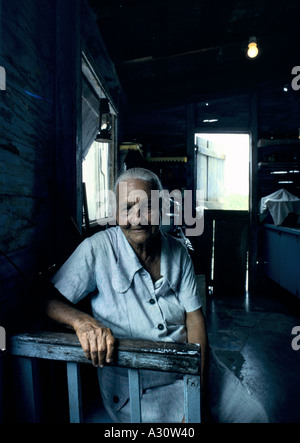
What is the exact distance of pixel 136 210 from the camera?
5.31ft

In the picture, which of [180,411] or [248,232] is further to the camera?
[248,232]

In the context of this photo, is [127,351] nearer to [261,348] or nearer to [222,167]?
[261,348]

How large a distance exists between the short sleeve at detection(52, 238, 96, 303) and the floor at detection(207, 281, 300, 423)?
3.10ft

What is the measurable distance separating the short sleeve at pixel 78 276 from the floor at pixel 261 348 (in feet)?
3.10

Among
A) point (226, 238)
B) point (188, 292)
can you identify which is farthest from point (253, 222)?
point (188, 292)

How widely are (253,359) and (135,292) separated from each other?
2.54m

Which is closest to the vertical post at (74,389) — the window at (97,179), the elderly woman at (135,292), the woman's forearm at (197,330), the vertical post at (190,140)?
the elderly woman at (135,292)

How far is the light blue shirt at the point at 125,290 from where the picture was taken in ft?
4.78

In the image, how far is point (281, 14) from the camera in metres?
3.78
